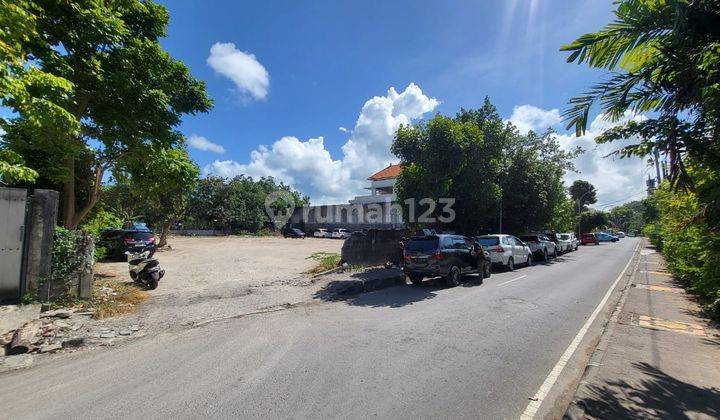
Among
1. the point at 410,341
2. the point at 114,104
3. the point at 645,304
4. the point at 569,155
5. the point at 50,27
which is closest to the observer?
the point at 410,341

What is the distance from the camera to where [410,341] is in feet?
19.3

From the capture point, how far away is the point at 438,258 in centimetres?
1155

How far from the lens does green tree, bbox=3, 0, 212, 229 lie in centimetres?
851

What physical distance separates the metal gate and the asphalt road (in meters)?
2.98

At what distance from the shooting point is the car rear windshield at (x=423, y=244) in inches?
463

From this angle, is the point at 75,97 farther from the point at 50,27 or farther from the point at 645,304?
the point at 645,304

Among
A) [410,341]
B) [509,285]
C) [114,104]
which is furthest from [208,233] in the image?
[410,341]

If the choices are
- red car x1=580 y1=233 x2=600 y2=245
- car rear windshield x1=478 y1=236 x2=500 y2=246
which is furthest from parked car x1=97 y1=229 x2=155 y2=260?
red car x1=580 y1=233 x2=600 y2=245

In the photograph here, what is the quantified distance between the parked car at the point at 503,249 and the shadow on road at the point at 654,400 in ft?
36.2

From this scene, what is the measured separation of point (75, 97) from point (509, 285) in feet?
47.2

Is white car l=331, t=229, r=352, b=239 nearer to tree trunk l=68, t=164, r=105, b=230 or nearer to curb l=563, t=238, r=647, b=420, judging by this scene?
tree trunk l=68, t=164, r=105, b=230

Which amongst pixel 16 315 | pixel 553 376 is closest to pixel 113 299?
pixel 16 315

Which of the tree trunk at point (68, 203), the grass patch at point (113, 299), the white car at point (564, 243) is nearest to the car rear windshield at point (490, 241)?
the white car at point (564, 243)

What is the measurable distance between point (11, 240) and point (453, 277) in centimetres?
1133
